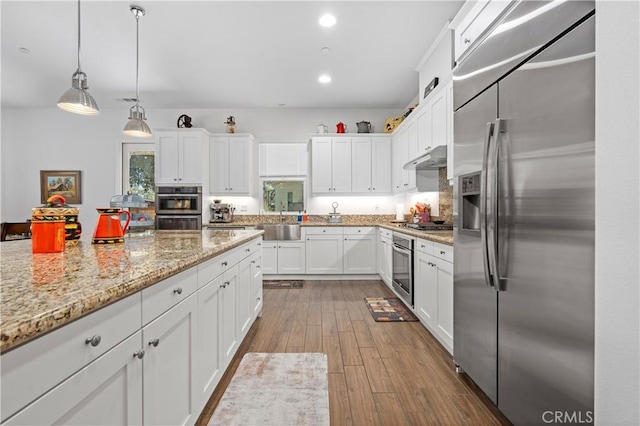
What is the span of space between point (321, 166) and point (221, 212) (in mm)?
1964

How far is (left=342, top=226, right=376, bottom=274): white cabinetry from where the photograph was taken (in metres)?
4.84

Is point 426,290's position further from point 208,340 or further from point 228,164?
point 228,164

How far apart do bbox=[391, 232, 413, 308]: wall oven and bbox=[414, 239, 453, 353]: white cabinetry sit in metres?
0.14

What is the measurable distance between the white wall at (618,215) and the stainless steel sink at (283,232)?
14.0 feet

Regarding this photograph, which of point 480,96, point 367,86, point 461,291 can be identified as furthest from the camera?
point 367,86

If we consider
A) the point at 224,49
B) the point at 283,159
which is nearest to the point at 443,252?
the point at 224,49

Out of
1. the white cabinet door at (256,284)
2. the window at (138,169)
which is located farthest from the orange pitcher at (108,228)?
the window at (138,169)

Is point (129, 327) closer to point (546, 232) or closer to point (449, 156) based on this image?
point (546, 232)

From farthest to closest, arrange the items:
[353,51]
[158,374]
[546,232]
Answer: [353,51] → [546,232] → [158,374]

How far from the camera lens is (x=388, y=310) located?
133 inches

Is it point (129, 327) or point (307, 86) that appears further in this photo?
point (307, 86)

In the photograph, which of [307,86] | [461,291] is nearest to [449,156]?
[461,291]

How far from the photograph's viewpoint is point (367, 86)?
448 cm

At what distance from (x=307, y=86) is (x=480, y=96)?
3.23 m
